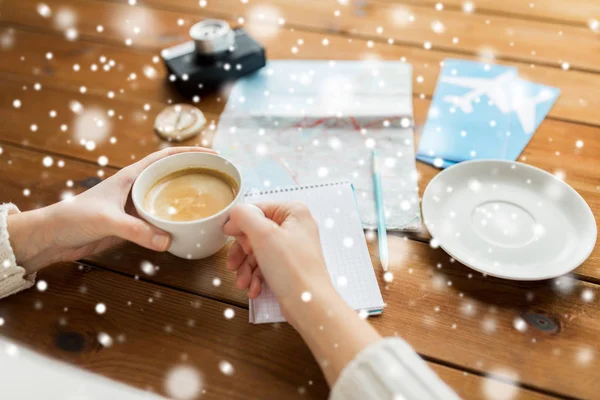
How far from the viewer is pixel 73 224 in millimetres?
746

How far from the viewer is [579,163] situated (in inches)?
36.4

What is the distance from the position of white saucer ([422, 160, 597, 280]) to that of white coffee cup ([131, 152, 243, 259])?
0.31 meters

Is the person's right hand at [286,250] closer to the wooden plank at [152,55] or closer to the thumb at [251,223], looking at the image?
the thumb at [251,223]

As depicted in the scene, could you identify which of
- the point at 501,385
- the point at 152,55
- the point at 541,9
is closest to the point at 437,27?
the point at 541,9

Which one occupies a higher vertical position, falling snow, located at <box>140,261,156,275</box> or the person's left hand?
the person's left hand

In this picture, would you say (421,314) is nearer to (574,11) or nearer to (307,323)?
(307,323)

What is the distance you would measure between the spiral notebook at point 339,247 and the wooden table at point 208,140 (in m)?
0.03

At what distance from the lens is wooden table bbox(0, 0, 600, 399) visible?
675mm

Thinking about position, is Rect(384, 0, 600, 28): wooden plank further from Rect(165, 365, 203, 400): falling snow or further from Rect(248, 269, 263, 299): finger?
Rect(165, 365, 203, 400): falling snow

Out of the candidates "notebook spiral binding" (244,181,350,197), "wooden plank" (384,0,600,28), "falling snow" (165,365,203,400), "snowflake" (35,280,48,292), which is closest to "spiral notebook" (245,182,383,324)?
"notebook spiral binding" (244,181,350,197)

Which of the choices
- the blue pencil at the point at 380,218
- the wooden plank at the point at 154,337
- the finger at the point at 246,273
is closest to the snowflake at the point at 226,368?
the wooden plank at the point at 154,337

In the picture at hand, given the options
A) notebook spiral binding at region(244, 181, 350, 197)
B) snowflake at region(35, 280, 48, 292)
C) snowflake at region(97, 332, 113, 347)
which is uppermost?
notebook spiral binding at region(244, 181, 350, 197)

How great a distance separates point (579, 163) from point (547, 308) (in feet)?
1.10

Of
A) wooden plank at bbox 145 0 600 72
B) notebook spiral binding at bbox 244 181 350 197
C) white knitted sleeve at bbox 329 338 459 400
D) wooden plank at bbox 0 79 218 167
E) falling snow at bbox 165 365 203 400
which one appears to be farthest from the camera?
wooden plank at bbox 145 0 600 72
